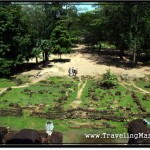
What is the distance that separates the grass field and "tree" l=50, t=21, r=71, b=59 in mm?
4036

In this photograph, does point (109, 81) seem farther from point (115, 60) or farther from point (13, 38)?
point (13, 38)

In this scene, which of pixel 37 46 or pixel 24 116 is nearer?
pixel 24 116

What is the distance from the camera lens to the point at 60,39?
3638 cm

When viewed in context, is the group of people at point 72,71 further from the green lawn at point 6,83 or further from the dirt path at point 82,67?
the green lawn at point 6,83

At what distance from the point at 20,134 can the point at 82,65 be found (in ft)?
65.9

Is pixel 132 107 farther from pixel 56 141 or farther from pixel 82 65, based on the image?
pixel 56 141

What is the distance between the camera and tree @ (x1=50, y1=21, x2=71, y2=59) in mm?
34975

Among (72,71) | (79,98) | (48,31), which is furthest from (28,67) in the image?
(79,98)

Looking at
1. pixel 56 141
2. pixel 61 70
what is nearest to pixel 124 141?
pixel 56 141

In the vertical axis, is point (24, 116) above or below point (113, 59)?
below

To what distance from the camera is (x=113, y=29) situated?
1654 inches

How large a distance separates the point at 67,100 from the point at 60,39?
986 cm

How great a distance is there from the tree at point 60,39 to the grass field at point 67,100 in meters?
4.04

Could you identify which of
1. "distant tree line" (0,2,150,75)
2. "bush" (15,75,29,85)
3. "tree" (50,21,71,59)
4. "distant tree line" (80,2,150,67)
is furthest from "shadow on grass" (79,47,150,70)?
"bush" (15,75,29,85)
